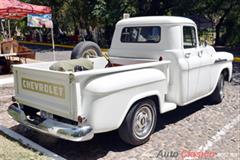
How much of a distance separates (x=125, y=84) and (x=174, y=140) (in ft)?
4.65

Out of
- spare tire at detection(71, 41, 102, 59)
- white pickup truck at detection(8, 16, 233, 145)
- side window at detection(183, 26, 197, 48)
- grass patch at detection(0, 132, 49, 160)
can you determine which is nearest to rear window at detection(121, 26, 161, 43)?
white pickup truck at detection(8, 16, 233, 145)

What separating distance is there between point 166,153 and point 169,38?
6.92 ft

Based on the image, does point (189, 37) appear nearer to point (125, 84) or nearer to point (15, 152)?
point (125, 84)

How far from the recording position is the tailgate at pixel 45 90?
3903mm

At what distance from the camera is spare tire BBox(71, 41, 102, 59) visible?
6777mm

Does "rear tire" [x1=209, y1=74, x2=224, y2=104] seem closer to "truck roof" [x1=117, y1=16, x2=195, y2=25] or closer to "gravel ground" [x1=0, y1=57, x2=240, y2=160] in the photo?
"gravel ground" [x1=0, y1=57, x2=240, y2=160]

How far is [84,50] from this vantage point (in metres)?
6.91

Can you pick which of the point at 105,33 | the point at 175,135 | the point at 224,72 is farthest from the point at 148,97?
Answer: the point at 105,33

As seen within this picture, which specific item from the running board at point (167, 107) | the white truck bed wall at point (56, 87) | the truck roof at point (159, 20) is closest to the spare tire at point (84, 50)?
the truck roof at point (159, 20)

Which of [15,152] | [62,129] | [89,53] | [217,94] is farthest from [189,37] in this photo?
[15,152]

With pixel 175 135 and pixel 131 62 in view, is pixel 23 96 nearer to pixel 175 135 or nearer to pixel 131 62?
pixel 131 62

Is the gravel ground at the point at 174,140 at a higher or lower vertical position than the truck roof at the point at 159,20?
lower

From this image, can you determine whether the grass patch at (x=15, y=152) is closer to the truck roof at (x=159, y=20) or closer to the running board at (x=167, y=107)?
the running board at (x=167, y=107)

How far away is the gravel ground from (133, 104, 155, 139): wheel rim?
19 centimetres
